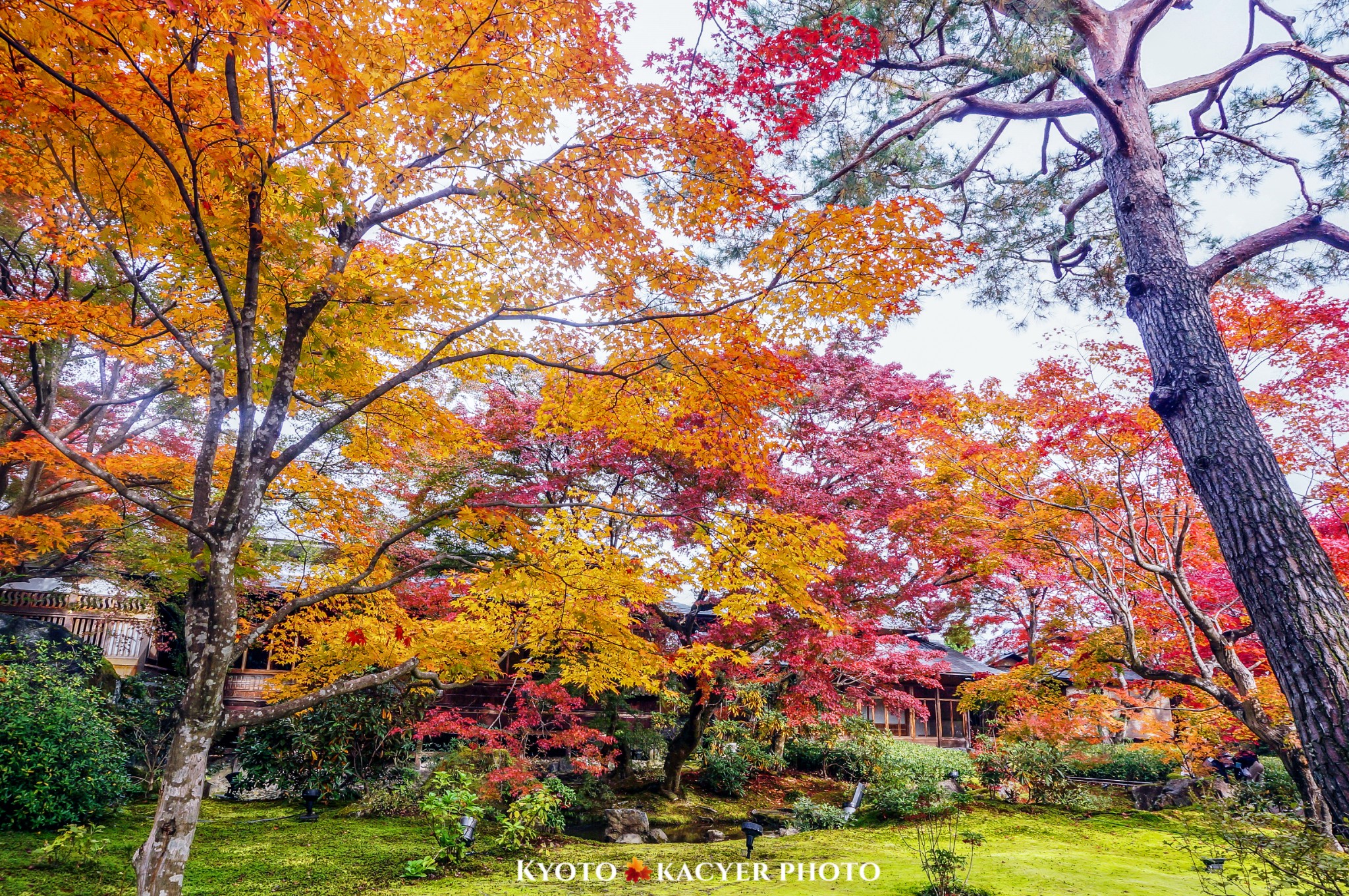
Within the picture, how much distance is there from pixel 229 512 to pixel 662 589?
13.5 feet

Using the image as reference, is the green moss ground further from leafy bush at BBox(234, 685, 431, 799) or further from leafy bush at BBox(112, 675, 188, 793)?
leafy bush at BBox(112, 675, 188, 793)

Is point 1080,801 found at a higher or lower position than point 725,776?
higher

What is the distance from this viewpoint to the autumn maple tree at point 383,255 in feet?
10.5

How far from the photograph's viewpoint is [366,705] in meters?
8.81

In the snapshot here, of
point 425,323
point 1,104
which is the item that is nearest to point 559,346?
point 425,323

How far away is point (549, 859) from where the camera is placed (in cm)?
629

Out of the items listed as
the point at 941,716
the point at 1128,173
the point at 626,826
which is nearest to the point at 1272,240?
the point at 1128,173

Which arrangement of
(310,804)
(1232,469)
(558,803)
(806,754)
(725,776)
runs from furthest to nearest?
1. (806,754)
2. (725,776)
3. (310,804)
4. (558,803)
5. (1232,469)

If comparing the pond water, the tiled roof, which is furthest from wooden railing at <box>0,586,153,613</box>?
the tiled roof

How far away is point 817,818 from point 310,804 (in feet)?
21.4

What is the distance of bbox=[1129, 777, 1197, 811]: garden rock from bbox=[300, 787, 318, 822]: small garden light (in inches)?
477

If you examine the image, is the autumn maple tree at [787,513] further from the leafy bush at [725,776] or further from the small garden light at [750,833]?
the small garden light at [750,833]

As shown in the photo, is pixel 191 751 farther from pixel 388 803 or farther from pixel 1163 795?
pixel 1163 795

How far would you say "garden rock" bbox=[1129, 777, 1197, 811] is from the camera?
9.93 meters
